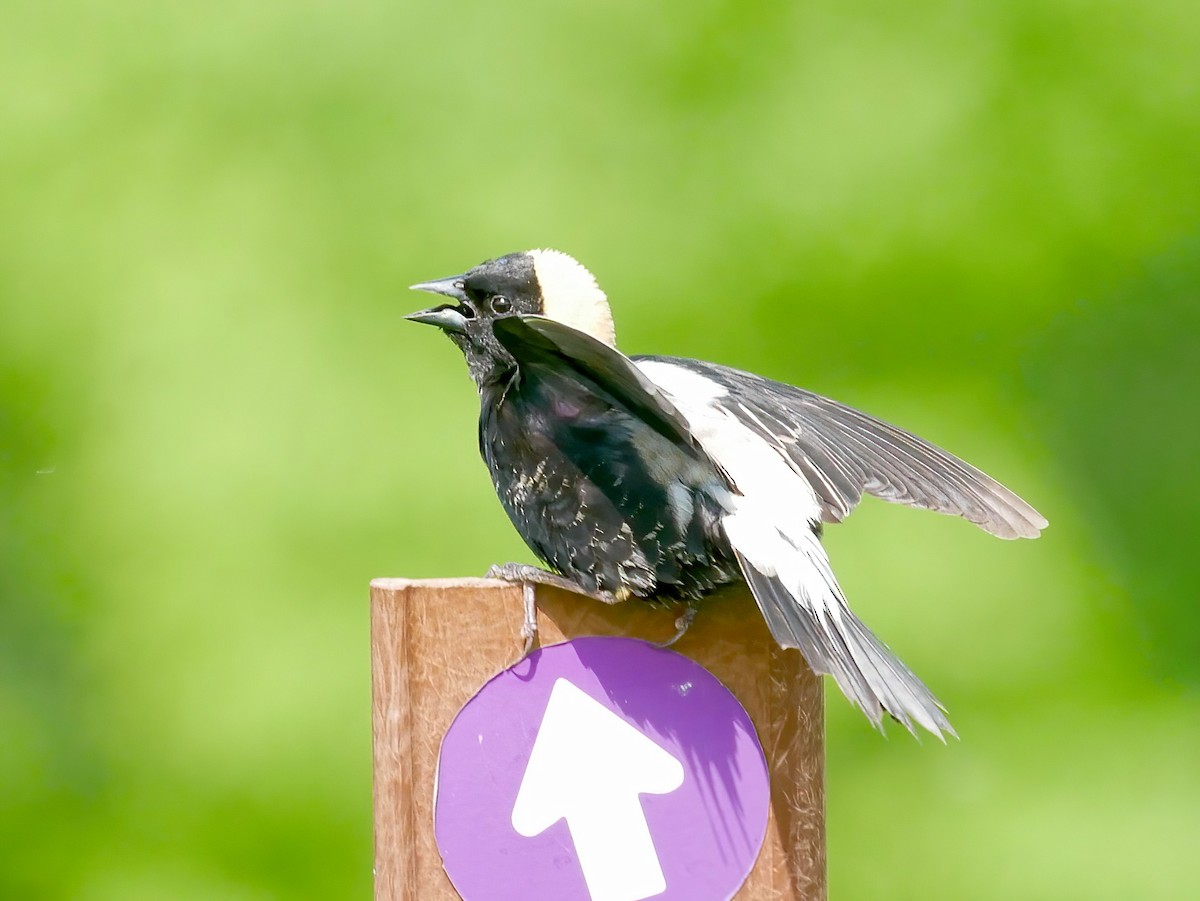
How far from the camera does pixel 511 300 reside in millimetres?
2070

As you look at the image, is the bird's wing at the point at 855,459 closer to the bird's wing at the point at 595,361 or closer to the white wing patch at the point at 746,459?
the white wing patch at the point at 746,459

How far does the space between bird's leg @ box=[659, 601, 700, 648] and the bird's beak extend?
2.10 ft

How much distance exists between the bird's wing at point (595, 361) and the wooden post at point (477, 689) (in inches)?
9.1

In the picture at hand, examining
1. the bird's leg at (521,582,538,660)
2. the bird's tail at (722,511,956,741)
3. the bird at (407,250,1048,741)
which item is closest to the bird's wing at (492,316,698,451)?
the bird at (407,250,1048,741)

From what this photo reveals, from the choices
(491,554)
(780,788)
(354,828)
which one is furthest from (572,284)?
(354,828)

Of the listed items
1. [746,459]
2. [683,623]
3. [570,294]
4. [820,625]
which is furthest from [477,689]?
[570,294]

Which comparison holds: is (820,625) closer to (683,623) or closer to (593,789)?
(683,623)

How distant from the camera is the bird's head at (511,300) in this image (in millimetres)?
2029

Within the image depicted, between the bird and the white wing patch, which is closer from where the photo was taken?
the bird

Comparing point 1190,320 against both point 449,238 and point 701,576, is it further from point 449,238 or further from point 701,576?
point 701,576

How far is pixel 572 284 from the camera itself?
203 centimetres

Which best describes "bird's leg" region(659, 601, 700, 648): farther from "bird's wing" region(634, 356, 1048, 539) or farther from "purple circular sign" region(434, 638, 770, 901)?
"bird's wing" region(634, 356, 1048, 539)

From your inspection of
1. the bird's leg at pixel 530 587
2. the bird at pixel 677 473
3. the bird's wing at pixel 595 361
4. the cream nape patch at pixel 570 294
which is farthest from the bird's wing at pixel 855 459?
the bird's leg at pixel 530 587

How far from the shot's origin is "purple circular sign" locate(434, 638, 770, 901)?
1543mm
